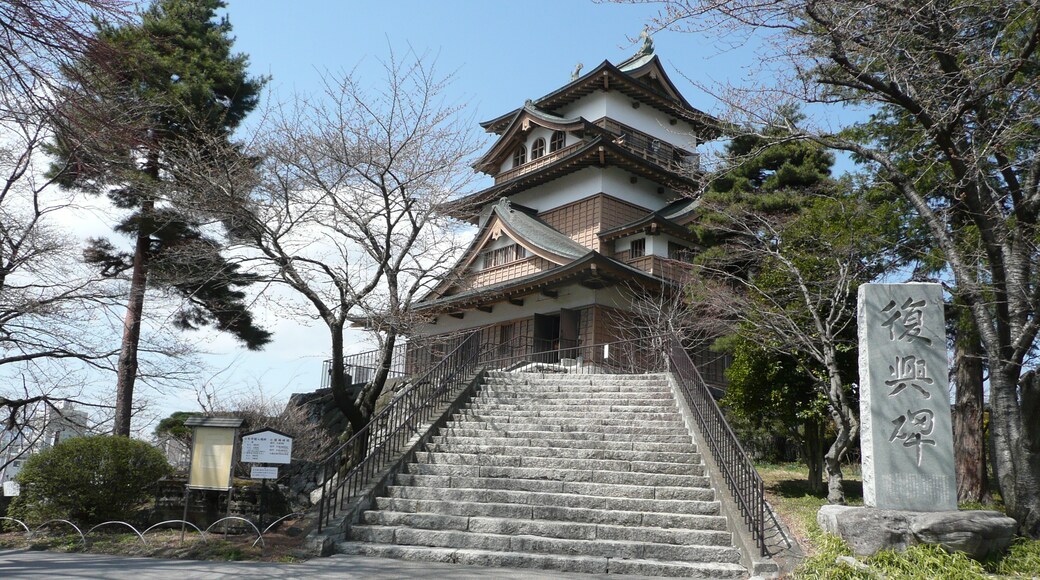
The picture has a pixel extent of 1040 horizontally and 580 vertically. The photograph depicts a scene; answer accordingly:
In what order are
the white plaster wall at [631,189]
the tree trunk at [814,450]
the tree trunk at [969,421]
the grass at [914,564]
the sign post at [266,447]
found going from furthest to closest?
the white plaster wall at [631,189] → the tree trunk at [814,450] → the tree trunk at [969,421] → the sign post at [266,447] → the grass at [914,564]

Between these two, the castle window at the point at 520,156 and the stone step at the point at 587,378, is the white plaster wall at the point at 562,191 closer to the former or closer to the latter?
the castle window at the point at 520,156

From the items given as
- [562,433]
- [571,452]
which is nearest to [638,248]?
[562,433]

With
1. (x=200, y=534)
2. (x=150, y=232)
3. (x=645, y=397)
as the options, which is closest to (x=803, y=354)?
(x=645, y=397)

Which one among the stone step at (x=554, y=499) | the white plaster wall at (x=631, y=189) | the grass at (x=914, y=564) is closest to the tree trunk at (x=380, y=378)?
the stone step at (x=554, y=499)

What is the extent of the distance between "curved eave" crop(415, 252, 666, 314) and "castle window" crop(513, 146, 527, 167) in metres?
7.28

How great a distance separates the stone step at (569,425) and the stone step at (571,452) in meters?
0.79

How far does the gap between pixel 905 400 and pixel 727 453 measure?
2.61 metres

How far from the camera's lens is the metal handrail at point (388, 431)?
376 inches

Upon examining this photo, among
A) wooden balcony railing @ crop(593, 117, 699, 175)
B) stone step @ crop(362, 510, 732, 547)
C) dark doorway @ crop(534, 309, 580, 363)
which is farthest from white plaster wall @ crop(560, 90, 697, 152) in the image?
stone step @ crop(362, 510, 732, 547)

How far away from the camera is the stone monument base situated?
22.8 ft

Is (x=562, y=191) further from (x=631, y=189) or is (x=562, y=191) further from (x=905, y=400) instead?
(x=905, y=400)

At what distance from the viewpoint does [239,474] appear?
47.9ft

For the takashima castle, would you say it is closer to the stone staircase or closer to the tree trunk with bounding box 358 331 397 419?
the tree trunk with bounding box 358 331 397 419

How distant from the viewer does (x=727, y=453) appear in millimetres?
9562
